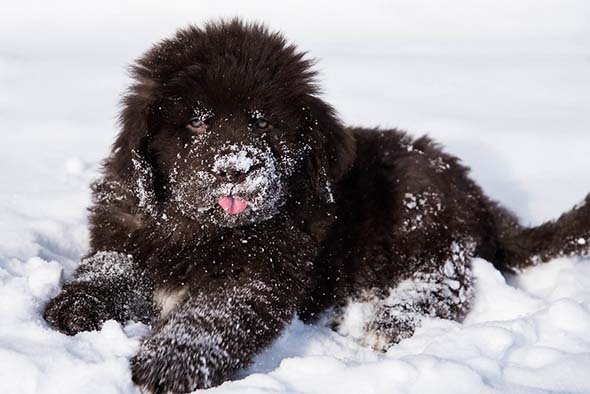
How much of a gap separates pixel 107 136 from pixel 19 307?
3.56 meters

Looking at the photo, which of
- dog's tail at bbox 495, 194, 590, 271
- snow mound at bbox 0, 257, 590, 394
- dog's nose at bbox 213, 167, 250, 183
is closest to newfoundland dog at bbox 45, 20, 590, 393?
dog's nose at bbox 213, 167, 250, 183

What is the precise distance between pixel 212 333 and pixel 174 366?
8.2 inches

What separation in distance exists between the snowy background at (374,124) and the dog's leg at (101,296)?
0.10 m

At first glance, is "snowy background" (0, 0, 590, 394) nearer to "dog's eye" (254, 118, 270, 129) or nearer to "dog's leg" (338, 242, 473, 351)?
"dog's leg" (338, 242, 473, 351)

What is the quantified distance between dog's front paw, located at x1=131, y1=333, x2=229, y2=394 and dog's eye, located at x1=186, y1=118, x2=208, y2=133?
0.81 metres

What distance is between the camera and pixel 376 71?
8844 mm

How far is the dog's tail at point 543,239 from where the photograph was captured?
3.86 m

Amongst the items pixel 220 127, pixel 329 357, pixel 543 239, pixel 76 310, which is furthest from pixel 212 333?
pixel 543 239

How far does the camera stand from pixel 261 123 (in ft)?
9.82

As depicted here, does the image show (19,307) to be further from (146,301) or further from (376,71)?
(376,71)

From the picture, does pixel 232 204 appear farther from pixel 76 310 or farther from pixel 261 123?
pixel 76 310

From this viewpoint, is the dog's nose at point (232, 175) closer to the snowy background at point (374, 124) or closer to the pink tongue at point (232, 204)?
the pink tongue at point (232, 204)

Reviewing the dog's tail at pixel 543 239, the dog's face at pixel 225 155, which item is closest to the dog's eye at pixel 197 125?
the dog's face at pixel 225 155

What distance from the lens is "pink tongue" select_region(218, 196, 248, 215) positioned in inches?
110
